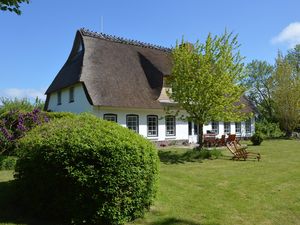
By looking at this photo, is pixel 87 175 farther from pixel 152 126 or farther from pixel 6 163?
pixel 152 126

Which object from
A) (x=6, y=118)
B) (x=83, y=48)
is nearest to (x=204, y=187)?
(x=6, y=118)

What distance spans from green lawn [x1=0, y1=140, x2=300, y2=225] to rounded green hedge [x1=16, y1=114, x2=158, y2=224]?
0.52m

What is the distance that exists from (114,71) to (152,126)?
4.89 meters

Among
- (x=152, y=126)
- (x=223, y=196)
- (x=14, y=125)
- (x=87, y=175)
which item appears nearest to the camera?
(x=87, y=175)

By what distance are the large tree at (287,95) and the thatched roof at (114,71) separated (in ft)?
40.0

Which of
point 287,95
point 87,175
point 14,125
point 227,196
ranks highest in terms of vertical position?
point 287,95

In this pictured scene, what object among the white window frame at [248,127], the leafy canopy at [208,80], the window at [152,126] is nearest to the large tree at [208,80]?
the leafy canopy at [208,80]

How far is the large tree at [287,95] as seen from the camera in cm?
3086

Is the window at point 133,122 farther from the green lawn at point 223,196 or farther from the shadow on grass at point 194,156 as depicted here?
the green lawn at point 223,196

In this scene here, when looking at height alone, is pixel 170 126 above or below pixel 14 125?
above

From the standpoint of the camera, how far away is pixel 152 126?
934 inches

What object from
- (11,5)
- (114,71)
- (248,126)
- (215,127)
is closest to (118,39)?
(114,71)

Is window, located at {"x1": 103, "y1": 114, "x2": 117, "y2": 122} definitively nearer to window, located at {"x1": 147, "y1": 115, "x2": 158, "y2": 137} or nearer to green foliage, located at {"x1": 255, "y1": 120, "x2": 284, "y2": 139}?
window, located at {"x1": 147, "y1": 115, "x2": 158, "y2": 137}

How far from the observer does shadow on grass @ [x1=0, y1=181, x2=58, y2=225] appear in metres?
5.87
